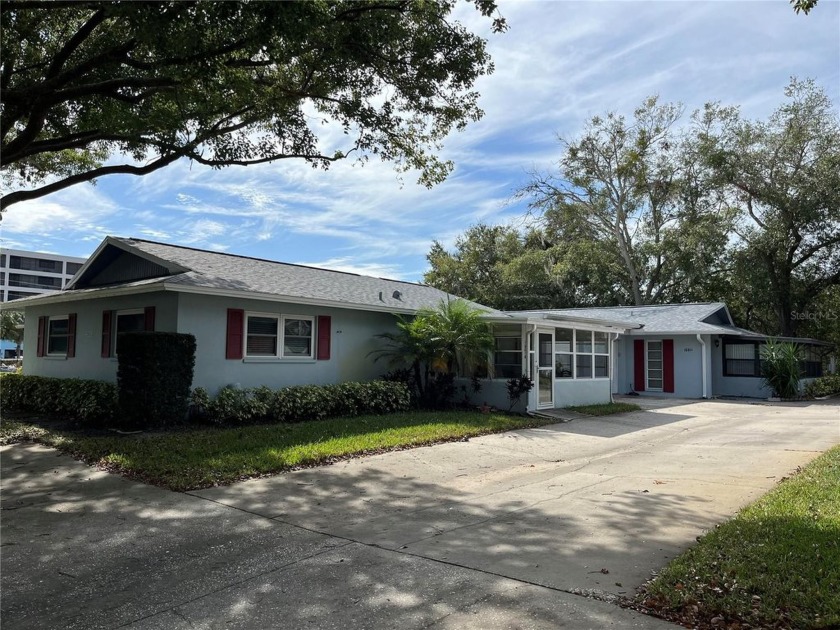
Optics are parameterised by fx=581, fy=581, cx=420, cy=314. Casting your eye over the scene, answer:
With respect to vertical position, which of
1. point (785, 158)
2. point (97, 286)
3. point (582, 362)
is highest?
point (785, 158)

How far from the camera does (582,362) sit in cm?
1689

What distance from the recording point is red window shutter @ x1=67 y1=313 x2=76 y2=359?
15078 mm

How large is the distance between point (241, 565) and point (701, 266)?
31.9 m

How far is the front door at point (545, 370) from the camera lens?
603 inches

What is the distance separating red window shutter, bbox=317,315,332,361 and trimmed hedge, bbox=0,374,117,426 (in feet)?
15.2

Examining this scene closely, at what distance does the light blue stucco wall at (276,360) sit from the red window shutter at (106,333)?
319 centimetres

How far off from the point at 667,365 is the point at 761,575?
19877mm

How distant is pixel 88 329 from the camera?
14703 mm

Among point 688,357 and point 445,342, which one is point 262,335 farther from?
point 688,357

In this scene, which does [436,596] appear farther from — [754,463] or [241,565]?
[754,463]

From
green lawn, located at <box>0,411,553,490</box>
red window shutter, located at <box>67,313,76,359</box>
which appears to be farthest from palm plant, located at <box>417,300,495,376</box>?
red window shutter, located at <box>67,313,76,359</box>

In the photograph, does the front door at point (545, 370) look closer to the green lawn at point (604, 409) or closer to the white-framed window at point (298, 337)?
the green lawn at point (604, 409)

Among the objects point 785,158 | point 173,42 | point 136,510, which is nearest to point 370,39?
point 173,42

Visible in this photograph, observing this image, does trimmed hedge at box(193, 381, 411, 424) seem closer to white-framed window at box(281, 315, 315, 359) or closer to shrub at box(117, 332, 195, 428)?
shrub at box(117, 332, 195, 428)
